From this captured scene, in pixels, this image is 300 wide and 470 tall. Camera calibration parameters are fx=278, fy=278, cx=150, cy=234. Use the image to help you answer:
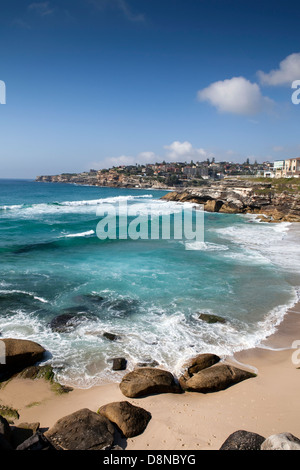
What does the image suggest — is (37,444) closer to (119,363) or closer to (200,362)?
(119,363)

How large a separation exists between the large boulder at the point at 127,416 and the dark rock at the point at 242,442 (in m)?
1.86

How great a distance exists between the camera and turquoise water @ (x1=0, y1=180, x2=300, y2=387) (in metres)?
9.72

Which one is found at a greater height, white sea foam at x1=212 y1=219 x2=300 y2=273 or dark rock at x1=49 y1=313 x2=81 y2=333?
white sea foam at x1=212 y1=219 x2=300 y2=273

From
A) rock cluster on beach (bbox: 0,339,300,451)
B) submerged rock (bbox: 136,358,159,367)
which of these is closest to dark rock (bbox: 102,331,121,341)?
submerged rock (bbox: 136,358,159,367)

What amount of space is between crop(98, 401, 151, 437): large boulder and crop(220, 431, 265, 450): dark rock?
1.86 m

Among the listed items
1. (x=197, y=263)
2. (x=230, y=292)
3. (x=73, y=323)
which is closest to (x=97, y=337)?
(x=73, y=323)

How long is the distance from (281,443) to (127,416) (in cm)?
326

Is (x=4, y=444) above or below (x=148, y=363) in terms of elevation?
above

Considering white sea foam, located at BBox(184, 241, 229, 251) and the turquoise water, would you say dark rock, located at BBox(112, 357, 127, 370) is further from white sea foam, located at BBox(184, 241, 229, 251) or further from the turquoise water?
white sea foam, located at BBox(184, 241, 229, 251)

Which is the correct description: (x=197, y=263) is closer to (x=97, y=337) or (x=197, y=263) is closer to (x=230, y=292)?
(x=230, y=292)

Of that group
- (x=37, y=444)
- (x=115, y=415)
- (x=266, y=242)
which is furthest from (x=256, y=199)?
(x=37, y=444)

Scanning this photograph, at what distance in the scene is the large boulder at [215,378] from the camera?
777cm

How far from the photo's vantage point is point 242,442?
5.52m
